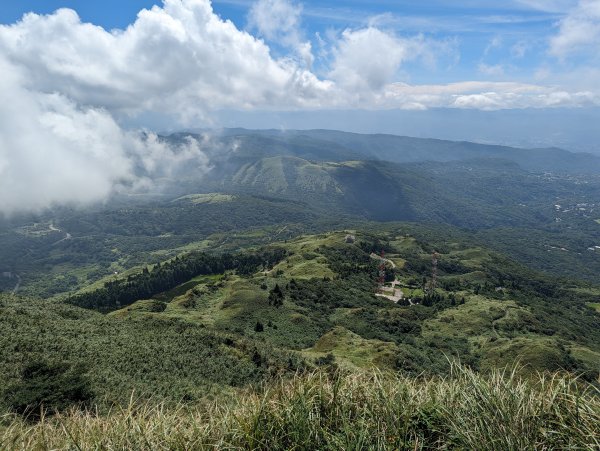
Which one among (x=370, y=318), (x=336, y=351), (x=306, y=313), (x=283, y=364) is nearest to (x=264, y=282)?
(x=306, y=313)

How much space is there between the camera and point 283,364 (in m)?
57.6

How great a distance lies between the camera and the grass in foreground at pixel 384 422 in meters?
10.3

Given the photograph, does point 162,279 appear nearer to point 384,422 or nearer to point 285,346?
point 285,346

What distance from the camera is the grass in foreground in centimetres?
1027

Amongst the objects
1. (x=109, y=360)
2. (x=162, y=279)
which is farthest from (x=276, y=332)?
(x=162, y=279)

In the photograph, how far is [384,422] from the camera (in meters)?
11.7

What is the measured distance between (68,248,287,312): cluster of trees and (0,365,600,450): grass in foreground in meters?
132

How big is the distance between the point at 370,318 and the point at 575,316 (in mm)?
106848

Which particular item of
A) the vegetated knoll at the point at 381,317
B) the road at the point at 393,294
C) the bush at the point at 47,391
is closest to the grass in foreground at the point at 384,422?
the bush at the point at 47,391

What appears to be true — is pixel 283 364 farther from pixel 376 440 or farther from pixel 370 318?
pixel 370 318

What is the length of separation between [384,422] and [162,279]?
162799 mm

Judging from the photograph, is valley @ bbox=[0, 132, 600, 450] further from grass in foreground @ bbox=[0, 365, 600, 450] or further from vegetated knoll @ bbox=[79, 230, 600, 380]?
grass in foreground @ bbox=[0, 365, 600, 450]

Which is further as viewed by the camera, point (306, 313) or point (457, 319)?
point (457, 319)

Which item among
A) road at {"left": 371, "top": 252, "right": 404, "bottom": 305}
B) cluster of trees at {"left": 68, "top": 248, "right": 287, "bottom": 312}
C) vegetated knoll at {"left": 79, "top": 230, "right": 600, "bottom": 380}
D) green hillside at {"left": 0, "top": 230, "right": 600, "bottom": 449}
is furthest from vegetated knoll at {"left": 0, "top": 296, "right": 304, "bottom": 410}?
road at {"left": 371, "top": 252, "right": 404, "bottom": 305}
